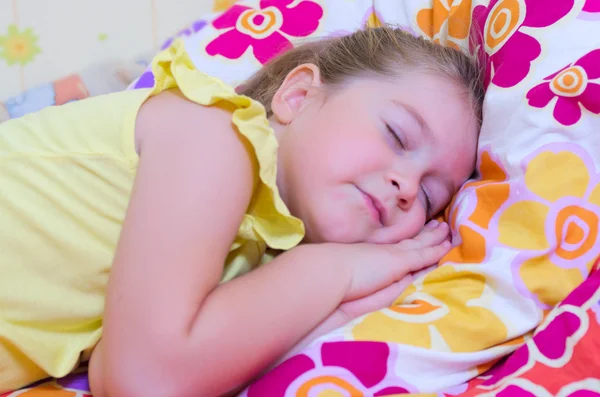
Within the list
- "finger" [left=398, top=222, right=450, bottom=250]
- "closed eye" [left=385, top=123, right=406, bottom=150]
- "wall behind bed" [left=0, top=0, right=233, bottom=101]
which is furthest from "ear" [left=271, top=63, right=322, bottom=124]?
"wall behind bed" [left=0, top=0, right=233, bottom=101]

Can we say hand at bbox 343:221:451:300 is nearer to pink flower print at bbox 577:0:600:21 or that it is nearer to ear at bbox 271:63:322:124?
ear at bbox 271:63:322:124

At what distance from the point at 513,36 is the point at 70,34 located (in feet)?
3.32

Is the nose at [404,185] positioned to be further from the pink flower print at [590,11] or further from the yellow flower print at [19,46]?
the yellow flower print at [19,46]

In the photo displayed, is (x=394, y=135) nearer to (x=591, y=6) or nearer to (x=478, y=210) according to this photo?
(x=478, y=210)

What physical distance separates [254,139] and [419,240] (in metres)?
0.32

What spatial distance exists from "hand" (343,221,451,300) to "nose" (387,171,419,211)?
7 centimetres

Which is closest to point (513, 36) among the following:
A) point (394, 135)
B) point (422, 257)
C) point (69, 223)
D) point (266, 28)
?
point (394, 135)

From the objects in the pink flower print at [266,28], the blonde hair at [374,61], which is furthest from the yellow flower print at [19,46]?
the blonde hair at [374,61]

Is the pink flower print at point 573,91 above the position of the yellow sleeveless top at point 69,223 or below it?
above

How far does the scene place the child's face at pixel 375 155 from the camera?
871mm

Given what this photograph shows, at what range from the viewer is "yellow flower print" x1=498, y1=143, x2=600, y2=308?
32.2 inches

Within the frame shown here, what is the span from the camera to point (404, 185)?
0.88 meters

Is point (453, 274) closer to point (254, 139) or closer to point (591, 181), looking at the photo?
point (591, 181)

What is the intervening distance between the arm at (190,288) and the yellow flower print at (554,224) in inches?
10.9
